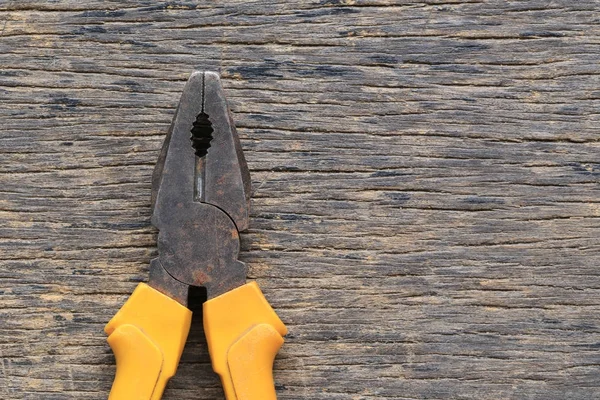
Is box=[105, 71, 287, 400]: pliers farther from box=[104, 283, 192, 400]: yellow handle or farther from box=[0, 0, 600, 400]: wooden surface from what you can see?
box=[0, 0, 600, 400]: wooden surface

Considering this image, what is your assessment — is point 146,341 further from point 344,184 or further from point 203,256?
point 344,184

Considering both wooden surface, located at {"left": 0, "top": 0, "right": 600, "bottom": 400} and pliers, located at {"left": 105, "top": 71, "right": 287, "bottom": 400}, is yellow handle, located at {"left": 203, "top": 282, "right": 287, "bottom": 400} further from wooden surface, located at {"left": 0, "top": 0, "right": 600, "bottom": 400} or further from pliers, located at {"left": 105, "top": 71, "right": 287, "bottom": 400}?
wooden surface, located at {"left": 0, "top": 0, "right": 600, "bottom": 400}

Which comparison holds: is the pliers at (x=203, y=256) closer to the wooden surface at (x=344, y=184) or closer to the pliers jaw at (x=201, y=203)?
the pliers jaw at (x=201, y=203)

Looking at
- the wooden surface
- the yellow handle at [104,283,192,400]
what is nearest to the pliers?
the yellow handle at [104,283,192,400]

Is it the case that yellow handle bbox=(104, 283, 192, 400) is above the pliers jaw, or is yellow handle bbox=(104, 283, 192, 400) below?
below

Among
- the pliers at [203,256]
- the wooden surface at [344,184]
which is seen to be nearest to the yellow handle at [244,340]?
the pliers at [203,256]

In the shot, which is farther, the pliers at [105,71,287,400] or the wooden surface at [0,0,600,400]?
the wooden surface at [0,0,600,400]

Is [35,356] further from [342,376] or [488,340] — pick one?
[488,340]

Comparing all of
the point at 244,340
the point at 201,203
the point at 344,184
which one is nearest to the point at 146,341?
the point at 244,340
